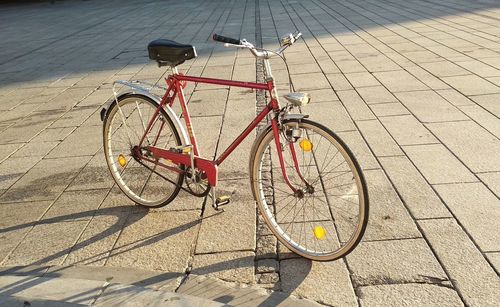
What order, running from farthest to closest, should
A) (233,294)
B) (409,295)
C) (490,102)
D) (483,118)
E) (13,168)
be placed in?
1. (490,102)
2. (483,118)
3. (13,168)
4. (233,294)
5. (409,295)

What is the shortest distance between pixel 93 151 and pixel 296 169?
8.70 feet

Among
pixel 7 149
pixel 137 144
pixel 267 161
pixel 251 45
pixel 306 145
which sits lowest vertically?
pixel 7 149

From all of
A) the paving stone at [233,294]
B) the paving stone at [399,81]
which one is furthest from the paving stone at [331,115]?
the paving stone at [233,294]

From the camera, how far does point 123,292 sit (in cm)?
249

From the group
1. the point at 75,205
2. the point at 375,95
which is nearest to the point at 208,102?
the point at 375,95

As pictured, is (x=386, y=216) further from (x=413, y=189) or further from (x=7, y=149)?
(x=7, y=149)

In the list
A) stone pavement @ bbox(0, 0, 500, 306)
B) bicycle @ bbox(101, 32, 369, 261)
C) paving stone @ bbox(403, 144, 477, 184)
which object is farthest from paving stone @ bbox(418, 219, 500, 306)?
paving stone @ bbox(403, 144, 477, 184)

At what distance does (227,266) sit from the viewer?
2.73 meters

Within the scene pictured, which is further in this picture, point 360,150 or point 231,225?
point 360,150

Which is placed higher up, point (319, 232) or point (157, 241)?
point (319, 232)

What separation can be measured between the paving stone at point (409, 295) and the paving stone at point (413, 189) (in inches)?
28.3

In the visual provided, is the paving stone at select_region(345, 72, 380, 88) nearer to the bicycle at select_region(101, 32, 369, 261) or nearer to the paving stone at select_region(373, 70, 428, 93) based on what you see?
the paving stone at select_region(373, 70, 428, 93)

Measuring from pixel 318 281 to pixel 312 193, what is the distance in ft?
1.78

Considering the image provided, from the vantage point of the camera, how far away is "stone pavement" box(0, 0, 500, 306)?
2613 mm
